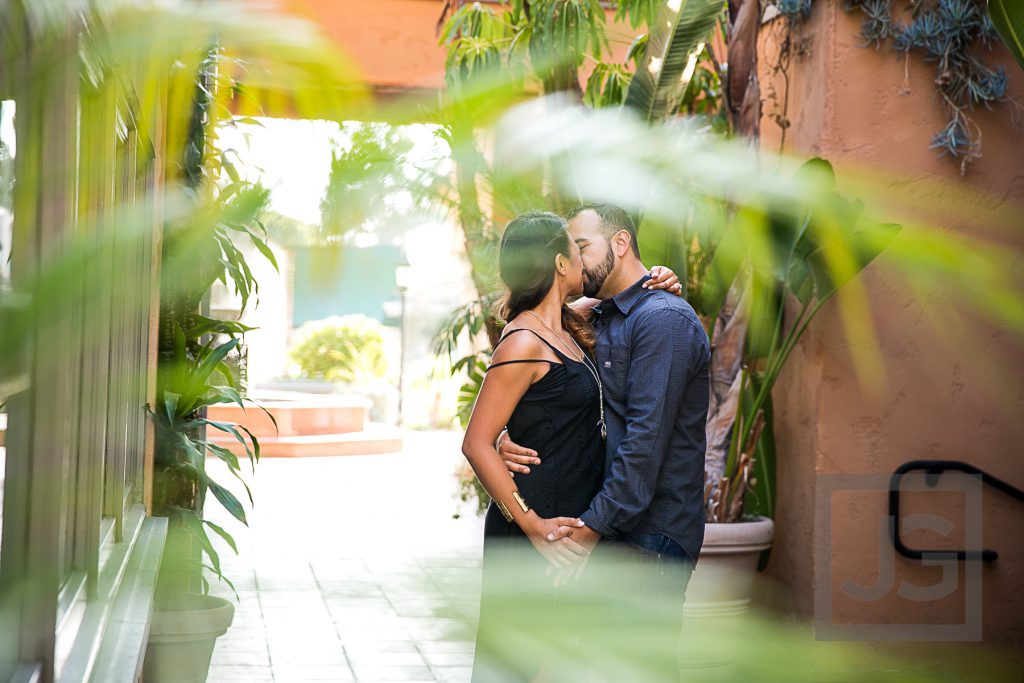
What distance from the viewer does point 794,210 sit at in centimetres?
363

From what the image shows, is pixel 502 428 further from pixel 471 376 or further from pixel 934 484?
pixel 471 376

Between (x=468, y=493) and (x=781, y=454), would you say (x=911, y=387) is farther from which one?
(x=468, y=493)

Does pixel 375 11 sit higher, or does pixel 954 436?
pixel 375 11

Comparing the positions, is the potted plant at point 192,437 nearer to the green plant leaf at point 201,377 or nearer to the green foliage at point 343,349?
the green plant leaf at point 201,377

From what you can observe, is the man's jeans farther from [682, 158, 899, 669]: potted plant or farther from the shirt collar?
[682, 158, 899, 669]: potted plant

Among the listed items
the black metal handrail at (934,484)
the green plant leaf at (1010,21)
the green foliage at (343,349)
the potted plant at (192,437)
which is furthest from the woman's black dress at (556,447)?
the green foliage at (343,349)

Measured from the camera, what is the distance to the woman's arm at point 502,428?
193cm

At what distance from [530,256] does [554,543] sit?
50cm

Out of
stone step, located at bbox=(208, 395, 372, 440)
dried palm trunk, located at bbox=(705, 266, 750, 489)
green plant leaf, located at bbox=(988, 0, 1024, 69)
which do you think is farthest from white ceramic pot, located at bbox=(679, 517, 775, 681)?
stone step, located at bbox=(208, 395, 372, 440)

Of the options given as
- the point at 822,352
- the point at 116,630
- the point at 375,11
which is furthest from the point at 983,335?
the point at 375,11

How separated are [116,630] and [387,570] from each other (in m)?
3.66

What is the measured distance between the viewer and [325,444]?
447 inches
